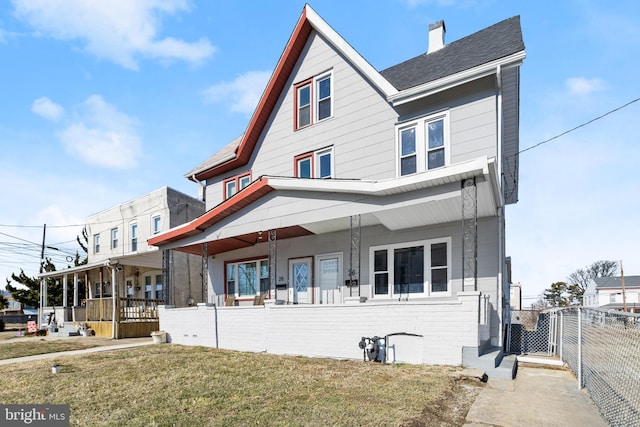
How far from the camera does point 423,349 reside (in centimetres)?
842

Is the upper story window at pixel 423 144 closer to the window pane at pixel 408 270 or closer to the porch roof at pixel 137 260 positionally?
the window pane at pixel 408 270

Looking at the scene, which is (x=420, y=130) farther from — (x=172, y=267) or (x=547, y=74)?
(x=172, y=267)

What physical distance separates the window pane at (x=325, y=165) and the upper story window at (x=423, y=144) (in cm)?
259

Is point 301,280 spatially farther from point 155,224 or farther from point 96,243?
point 96,243

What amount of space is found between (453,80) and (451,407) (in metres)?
8.20

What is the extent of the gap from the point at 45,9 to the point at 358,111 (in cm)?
876

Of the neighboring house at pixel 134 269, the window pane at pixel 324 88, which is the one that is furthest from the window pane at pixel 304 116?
the neighboring house at pixel 134 269

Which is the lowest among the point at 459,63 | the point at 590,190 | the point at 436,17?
the point at 590,190

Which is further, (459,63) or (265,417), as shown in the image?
(459,63)

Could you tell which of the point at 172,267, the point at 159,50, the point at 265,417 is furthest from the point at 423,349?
the point at 172,267

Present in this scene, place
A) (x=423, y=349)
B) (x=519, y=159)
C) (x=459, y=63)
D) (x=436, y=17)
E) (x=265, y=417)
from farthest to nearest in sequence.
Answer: (x=519, y=159)
(x=436, y=17)
(x=459, y=63)
(x=423, y=349)
(x=265, y=417)

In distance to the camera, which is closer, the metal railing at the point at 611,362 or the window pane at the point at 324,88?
the metal railing at the point at 611,362

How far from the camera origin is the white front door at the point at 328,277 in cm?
1280

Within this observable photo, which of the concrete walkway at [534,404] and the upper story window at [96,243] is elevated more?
the upper story window at [96,243]
